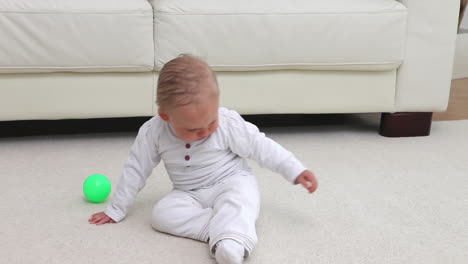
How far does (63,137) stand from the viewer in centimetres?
191

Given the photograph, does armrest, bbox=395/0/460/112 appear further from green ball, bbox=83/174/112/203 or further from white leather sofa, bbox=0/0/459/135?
green ball, bbox=83/174/112/203

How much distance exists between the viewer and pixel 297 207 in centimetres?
131

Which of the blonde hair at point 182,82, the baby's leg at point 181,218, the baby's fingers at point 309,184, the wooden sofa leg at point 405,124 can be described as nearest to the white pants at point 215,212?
the baby's leg at point 181,218

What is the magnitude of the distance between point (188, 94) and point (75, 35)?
0.78 m

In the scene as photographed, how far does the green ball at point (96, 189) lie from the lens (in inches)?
51.1

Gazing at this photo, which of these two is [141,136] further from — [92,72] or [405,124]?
[405,124]

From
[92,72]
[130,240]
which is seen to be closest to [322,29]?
[92,72]

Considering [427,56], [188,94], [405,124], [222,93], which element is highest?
[188,94]

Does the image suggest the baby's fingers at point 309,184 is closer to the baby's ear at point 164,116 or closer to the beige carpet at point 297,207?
the beige carpet at point 297,207

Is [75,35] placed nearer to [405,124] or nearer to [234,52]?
[234,52]

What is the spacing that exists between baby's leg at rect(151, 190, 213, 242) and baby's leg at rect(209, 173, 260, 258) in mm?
31

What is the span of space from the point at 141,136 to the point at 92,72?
0.62 meters

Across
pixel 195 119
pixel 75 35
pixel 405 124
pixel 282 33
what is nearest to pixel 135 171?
pixel 195 119

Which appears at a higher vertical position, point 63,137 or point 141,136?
point 141,136
